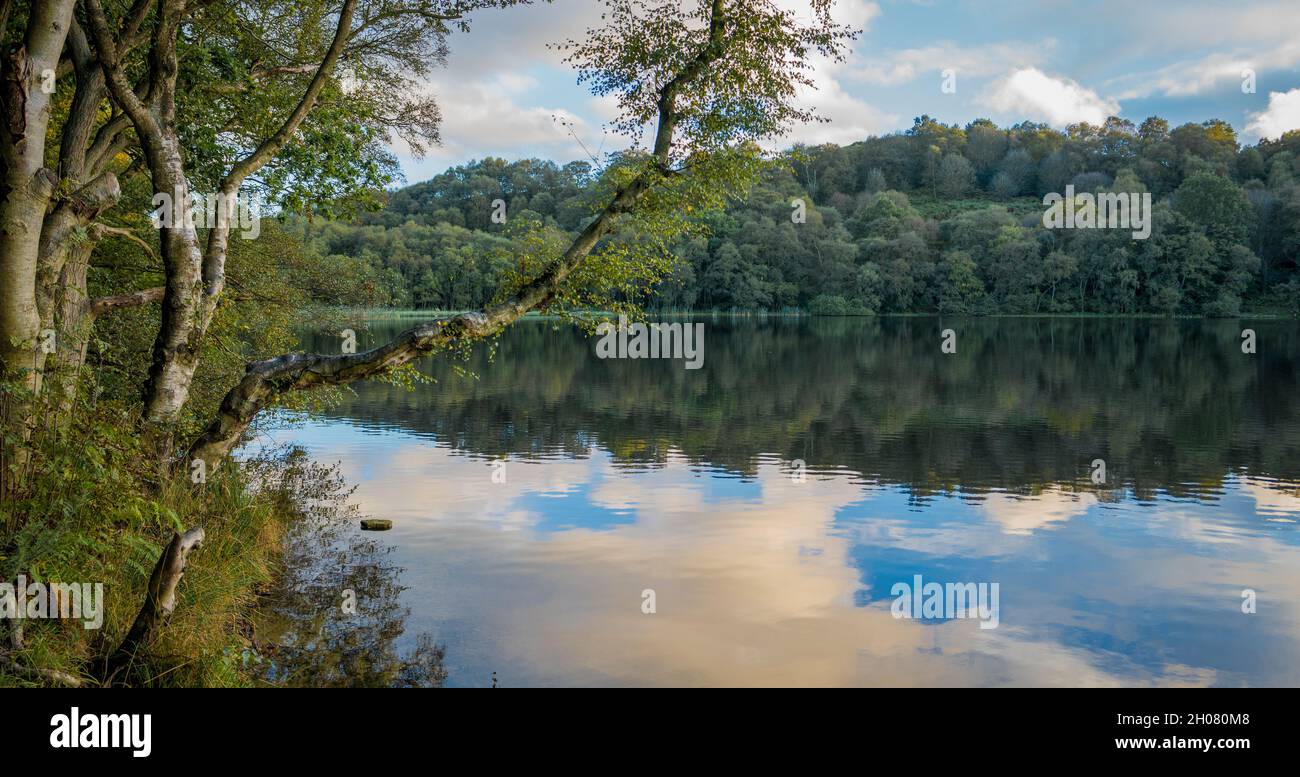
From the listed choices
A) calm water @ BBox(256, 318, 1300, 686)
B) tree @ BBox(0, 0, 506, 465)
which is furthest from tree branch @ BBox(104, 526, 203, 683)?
calm water @ BBox(256, 318, 1300, 686)

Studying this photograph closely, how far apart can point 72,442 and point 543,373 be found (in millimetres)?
42798

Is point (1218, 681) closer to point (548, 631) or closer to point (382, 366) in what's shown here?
point (548, 631)

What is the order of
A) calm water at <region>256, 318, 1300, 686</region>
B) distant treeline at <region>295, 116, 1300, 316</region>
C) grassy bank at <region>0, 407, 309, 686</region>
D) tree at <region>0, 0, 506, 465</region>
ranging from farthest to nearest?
1. distant treeline at <region>295, 116, 1300, 316</region>
2. calm water at <region>256, 318, 1300, 686</region>
3. tree at <region>0, 0, 506, 465</region>
4. grassy bank at <region>0, 407, 309, 686</region>

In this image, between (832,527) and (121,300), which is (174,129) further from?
(832,527)

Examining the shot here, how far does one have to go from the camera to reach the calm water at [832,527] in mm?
11680

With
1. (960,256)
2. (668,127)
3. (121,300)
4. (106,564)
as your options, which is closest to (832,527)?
(668,127)

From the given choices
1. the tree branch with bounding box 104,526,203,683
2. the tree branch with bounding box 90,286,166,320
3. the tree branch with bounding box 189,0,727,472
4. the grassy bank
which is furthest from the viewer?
the tree branch with bounding box 189,0,727,472

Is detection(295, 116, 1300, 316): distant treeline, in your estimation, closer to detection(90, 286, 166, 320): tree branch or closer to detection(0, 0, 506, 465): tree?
detection(0, 0, 506, 465): tree

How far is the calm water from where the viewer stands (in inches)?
460

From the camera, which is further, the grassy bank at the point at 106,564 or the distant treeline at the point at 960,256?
the distant treeline at the point at 960,256

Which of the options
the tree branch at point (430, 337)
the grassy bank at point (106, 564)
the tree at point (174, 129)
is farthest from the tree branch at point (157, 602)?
the tree branch at point (430, 337)

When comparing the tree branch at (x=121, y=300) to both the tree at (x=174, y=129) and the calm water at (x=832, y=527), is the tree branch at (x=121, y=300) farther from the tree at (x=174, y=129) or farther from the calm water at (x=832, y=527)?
the calm water at (x=832, y=527)
